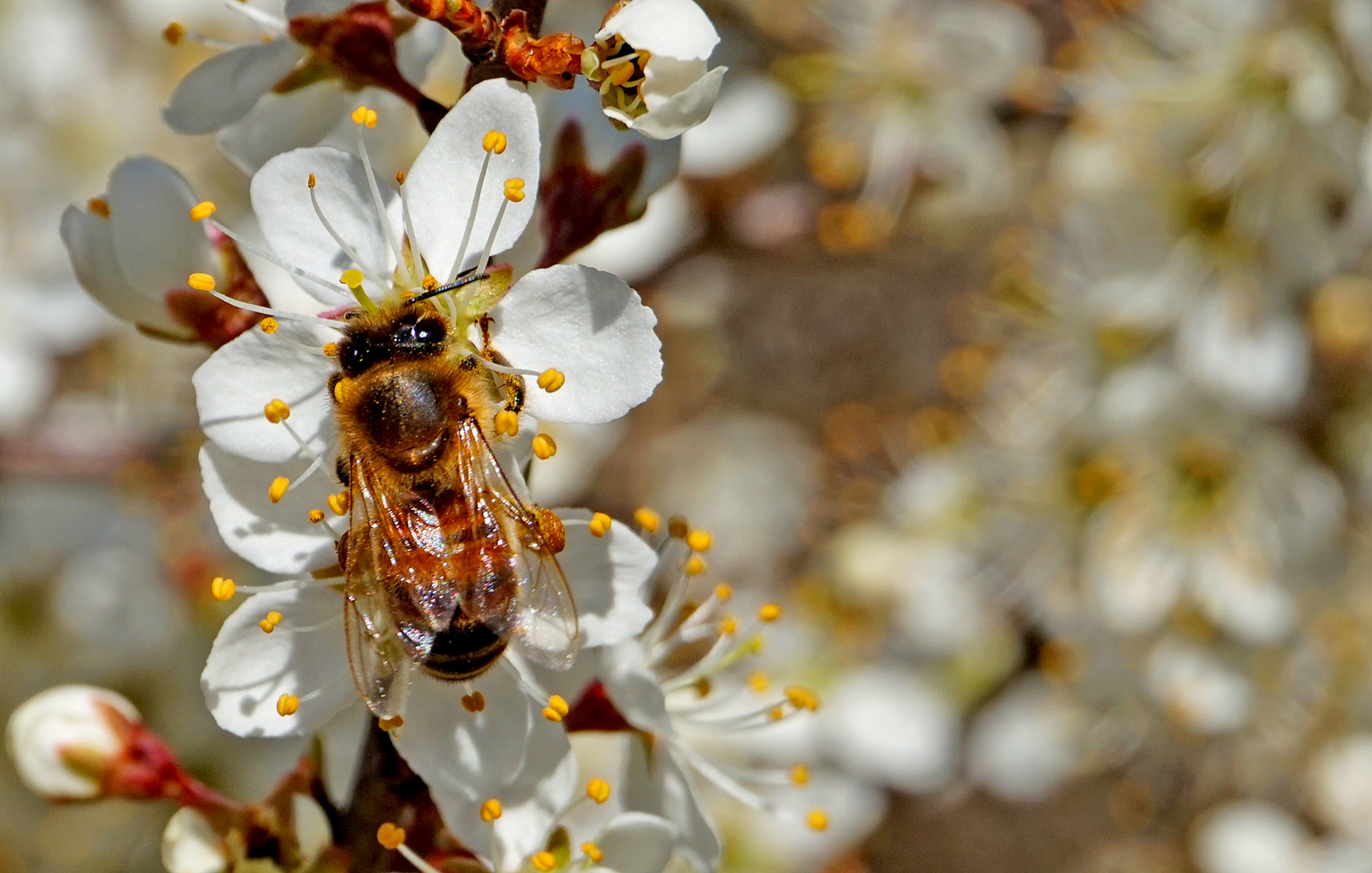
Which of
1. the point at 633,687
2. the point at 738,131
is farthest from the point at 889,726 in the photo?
the point at 633,687

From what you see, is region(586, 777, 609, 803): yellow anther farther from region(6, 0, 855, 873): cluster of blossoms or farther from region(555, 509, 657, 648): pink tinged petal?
region(555, 509, 657, 648): pink tinged petal

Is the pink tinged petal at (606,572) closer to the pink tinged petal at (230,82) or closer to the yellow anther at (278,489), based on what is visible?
the yellow anther at (278,489)

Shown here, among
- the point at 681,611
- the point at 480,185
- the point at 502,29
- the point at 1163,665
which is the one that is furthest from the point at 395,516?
the point at 1163,665

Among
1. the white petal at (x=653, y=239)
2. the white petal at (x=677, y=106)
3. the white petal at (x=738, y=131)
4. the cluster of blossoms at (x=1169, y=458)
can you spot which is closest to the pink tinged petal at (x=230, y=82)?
the white petal at (x=677, y=106)

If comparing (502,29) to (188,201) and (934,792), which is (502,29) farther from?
(934,792)

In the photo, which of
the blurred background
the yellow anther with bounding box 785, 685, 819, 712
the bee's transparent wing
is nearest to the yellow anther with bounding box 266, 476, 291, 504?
the bee's transparent wing

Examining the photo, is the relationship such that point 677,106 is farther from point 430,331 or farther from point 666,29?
point 430,331
